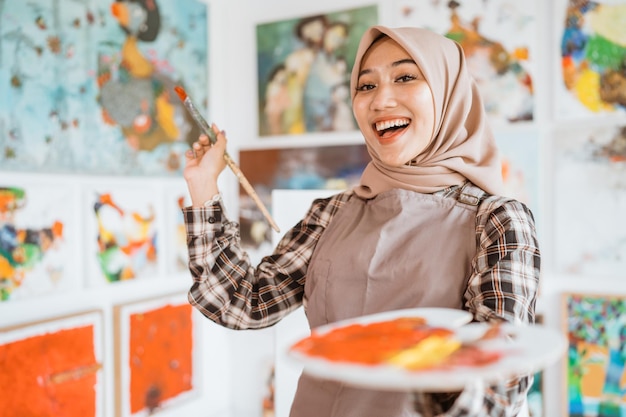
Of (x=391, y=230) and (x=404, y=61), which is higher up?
(x=404, y=61)

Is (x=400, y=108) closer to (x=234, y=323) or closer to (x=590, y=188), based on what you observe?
(x=234, y=323)

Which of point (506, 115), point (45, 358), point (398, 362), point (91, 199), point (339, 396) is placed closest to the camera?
point (398, 362)

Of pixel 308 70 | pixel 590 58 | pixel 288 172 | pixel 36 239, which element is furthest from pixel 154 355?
pixel 590 58

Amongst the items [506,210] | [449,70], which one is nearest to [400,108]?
[449,70]

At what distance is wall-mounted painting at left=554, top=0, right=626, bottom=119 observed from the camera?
1827mm

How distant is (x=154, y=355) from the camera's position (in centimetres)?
209

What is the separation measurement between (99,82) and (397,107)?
122 centimetres

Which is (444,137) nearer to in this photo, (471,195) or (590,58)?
(471,195)

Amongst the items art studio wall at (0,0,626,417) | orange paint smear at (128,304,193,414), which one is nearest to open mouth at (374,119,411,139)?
art studio wall at (0,0,626,417)

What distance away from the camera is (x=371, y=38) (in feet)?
3.53

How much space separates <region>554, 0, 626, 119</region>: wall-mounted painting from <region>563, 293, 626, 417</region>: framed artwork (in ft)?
2.09

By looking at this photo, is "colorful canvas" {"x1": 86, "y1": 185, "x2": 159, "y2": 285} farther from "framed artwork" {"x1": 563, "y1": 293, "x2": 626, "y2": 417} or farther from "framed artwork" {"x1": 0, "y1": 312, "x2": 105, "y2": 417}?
"framed artwork" {"x1": 563, "y1": 293, "x2": 626, "y2": 417}

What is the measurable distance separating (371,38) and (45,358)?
1318 millimetres

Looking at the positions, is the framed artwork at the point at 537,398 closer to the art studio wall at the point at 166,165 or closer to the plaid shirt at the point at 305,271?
the art studio wall at the point at 166,165
